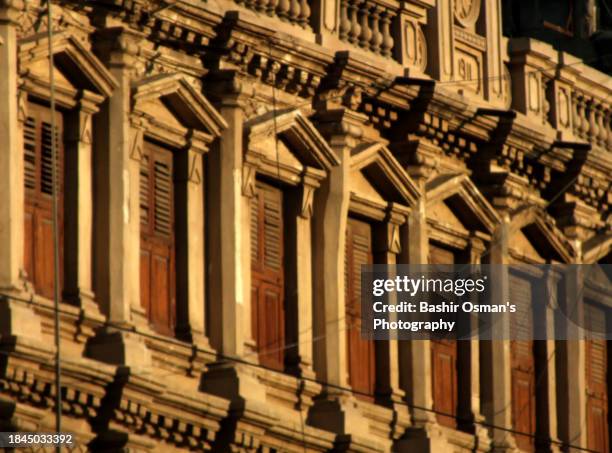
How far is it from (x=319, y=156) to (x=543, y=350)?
4711mm

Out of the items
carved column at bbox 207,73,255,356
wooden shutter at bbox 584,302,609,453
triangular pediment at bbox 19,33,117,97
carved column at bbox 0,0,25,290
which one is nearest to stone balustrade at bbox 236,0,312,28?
carved column at bbox 207,73,255,356

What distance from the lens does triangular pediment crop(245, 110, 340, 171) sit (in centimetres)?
3141

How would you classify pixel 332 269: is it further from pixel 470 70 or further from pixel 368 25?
pixel 470 70

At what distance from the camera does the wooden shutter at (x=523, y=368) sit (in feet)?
116

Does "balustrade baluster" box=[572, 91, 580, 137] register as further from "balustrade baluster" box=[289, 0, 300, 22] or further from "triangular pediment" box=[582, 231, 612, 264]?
"balustrade baluster" box=[289, 0, 300, 22]

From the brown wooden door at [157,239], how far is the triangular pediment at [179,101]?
0.36 metres

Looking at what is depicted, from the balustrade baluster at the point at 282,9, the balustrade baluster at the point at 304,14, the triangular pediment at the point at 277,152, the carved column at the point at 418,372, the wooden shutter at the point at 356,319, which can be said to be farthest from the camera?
the carved column at the point at 418,372

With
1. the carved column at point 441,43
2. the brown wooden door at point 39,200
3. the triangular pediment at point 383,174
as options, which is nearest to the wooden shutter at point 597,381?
the carved column at point 441,43

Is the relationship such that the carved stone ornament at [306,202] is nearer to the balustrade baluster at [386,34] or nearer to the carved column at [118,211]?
the balustrade baluster at [386,34]

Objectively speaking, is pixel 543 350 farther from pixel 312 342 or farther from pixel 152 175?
pixel 152 175

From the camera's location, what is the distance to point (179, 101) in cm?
3058

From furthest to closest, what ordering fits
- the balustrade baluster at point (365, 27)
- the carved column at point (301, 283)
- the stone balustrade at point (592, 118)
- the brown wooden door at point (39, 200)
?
1. the stone balustrade at point (592, 118)
2. the balustrade baluster at point (365, 27)
3. the carved column at point (301, 283)
4. the brown wooden door at point (39, 200)

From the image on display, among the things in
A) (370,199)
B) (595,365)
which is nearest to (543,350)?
(595,365)

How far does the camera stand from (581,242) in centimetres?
3634
